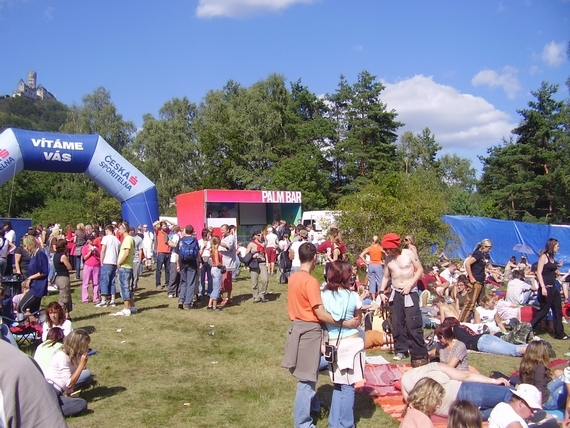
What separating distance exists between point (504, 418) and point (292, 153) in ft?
129

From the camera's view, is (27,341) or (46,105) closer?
(27,341)

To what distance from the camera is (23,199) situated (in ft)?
138

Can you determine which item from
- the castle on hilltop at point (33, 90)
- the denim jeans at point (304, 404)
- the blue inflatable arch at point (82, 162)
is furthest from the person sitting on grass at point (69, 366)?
the castle on hilltop at point (33, 90)

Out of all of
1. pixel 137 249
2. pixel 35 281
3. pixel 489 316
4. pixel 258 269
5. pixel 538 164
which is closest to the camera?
pixel 35 281

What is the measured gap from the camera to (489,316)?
371 inches

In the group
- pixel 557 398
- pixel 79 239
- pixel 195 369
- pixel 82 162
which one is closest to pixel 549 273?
pixel 557 398

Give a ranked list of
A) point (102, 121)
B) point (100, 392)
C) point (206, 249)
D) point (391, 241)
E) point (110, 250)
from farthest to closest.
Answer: point (102, 121) → point (206, 249) → point (110, 250) → point (391, 241) → point (100, 392)

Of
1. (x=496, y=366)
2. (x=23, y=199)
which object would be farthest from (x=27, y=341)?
(x=23, y=199)

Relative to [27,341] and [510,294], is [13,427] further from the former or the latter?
[510,294]

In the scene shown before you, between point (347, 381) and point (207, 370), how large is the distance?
109 inches

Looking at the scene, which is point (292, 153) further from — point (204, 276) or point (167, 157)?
point (204, 276)

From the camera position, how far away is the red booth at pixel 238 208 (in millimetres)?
22234

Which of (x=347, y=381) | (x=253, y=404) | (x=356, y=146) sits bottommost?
(x=253, y=404)

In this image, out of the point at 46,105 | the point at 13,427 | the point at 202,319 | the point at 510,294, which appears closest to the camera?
the point at 13,427
